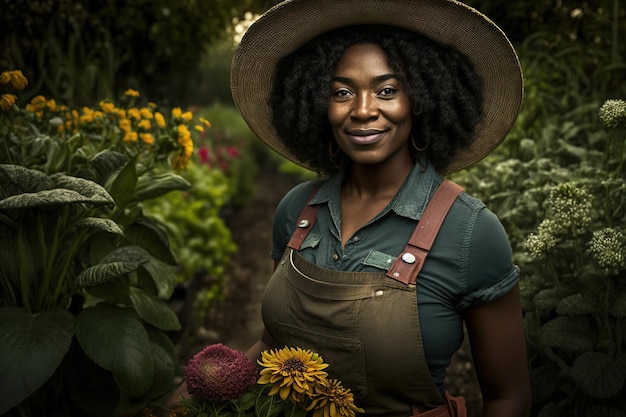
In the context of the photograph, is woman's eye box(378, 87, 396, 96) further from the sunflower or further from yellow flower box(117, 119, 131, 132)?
yellow flower box(117, 119, 131, 132)

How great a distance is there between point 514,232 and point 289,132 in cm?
112

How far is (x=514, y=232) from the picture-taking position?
254cm

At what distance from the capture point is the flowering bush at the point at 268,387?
52.4 inches

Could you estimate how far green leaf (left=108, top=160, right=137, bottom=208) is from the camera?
2.07m

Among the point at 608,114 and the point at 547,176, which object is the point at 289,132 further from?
the point at 547,176

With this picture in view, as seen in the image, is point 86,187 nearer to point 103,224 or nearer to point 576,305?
point 103,224

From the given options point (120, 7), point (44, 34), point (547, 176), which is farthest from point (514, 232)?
point (120, 7)

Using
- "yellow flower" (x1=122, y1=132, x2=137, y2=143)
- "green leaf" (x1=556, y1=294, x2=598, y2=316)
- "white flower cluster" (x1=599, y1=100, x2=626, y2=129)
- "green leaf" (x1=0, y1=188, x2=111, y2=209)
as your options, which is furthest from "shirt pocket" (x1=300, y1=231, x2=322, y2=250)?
"yellow flower" (x1=122, y1=132, x2=137, y2=143)

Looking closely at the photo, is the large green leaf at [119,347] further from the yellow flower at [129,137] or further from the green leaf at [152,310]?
the yellow flower at [129,137]

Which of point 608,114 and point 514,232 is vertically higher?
point 608,114

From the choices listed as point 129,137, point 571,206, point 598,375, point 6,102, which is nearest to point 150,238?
point 129,137

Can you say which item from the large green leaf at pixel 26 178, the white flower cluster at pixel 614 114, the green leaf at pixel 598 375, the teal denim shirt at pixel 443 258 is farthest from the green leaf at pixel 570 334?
the large green leaf at pixel 26 178

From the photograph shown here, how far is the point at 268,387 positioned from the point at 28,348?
72 centimetres

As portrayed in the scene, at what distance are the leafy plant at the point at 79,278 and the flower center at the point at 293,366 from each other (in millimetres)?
598
